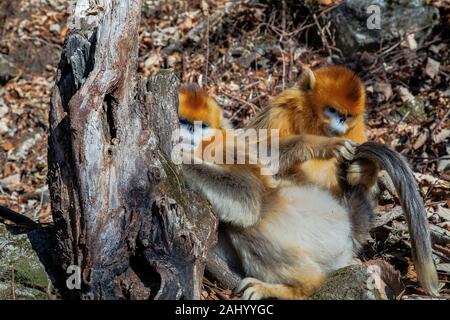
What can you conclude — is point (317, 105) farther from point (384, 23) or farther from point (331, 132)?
point (384, 23)

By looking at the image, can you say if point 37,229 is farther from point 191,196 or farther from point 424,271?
point 424,271

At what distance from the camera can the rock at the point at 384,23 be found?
7.80 metres

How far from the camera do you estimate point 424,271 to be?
3.75 meters

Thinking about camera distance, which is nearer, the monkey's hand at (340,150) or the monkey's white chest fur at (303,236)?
the monkey's white chest fur at (303,236)

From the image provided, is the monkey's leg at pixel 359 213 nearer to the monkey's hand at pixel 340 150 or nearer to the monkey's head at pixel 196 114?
the monkey's hand at pixel 340 150

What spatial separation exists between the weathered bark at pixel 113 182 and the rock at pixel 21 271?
0.58 ft

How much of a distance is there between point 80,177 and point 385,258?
2.20 metres

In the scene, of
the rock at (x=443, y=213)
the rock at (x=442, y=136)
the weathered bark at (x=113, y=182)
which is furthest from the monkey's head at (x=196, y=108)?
the rock at (x=442, y=136)

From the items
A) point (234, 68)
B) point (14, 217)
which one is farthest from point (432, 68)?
point (14, 217)

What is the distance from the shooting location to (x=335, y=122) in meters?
4.93

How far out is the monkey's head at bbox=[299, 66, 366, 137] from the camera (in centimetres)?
493

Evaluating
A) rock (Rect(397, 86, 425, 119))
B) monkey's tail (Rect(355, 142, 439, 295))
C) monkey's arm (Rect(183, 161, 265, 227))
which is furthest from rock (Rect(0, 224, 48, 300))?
rock (Rect(397, 86, 425, 119))

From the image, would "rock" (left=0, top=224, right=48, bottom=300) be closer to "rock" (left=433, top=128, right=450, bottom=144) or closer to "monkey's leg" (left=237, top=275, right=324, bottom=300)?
"monkey's leg" (left=237, top=275, right=324, bottom=300)

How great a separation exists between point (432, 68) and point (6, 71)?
5.16 meters
